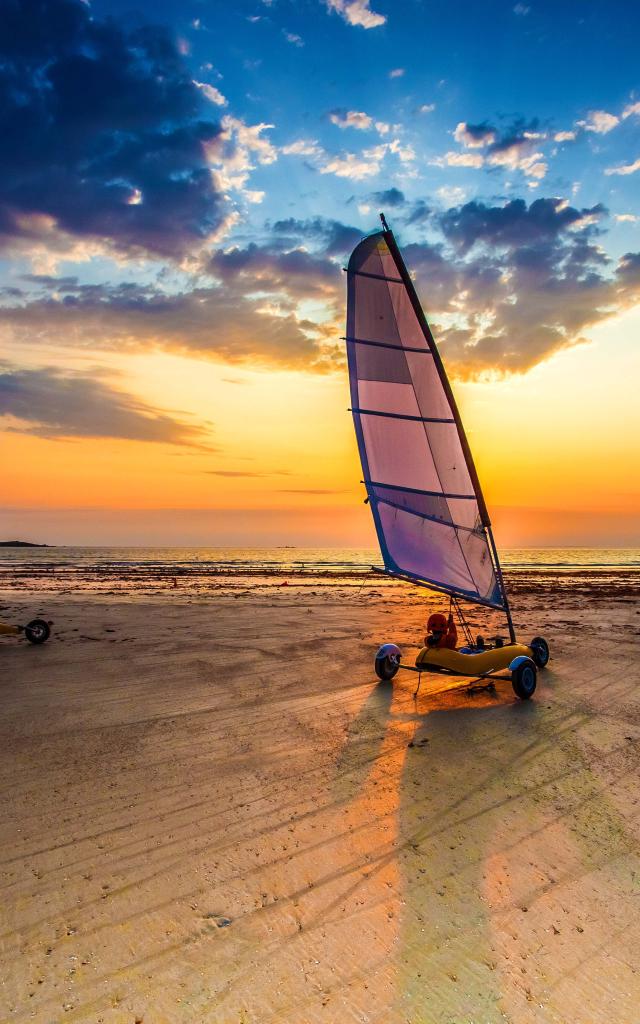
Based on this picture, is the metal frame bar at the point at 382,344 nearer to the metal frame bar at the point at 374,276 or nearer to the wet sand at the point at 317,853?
the metal frame bar at the point at 374,276

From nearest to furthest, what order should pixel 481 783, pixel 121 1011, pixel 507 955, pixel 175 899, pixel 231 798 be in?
pixel 121 1011
pixel 507 955
pixel 175 899
pixel 231 798
pixel 481 783

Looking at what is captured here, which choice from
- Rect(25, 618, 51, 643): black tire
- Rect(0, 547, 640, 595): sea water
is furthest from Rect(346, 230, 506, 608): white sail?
Rect(0, 547, 640, 595): sea water

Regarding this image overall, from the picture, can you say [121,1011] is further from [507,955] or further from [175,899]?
[507,955]

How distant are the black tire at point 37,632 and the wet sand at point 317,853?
3.51 metres

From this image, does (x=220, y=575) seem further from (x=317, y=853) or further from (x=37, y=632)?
(x=317, y=853)

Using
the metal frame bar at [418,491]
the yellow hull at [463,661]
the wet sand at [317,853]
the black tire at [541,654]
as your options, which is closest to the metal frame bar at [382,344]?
the metal frame bar at [418,491]

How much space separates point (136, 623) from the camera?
17.1 meters

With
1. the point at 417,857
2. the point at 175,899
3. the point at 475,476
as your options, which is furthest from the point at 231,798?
the point at 475,476

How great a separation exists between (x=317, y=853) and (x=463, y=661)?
5.17 m

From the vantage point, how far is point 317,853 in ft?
15.2

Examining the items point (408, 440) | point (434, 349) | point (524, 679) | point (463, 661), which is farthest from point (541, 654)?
point (434, 349)

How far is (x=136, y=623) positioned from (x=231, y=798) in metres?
12.4

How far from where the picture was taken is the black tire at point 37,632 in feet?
44.0

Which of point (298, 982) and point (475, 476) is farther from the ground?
point (475, 476)
